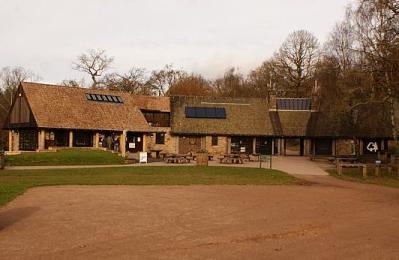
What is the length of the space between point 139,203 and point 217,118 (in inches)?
1380

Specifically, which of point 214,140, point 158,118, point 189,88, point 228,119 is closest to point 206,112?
point 228,119

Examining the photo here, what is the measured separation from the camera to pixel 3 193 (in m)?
16.6

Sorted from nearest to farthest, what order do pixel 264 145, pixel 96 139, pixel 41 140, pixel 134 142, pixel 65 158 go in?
pixel 65 158 → pixel 41 140 → pixel 96 139 → pixel 134 142 → pixel 264 145

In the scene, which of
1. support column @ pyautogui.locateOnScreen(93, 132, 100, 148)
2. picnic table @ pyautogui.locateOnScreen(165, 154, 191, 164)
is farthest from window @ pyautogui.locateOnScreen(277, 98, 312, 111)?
support column @ pyautogui.locateOnScreen(93, 132, 100, 148)

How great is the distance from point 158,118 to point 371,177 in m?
26.6

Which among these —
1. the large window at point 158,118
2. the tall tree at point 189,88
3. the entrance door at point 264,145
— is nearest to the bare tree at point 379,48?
the entrance door at point 264,145

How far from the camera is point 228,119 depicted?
163ft

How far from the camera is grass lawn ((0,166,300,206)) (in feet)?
69.7

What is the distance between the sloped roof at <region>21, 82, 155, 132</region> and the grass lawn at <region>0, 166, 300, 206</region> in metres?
14.1

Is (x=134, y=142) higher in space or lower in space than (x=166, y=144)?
higher

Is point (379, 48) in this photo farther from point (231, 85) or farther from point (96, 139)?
point (231, 85)

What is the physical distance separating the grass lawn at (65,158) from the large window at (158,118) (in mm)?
13727

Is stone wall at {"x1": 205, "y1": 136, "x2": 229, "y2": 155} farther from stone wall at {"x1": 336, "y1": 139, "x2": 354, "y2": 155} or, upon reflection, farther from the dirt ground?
the dirt ground

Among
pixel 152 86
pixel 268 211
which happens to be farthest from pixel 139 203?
pixel 152 86
